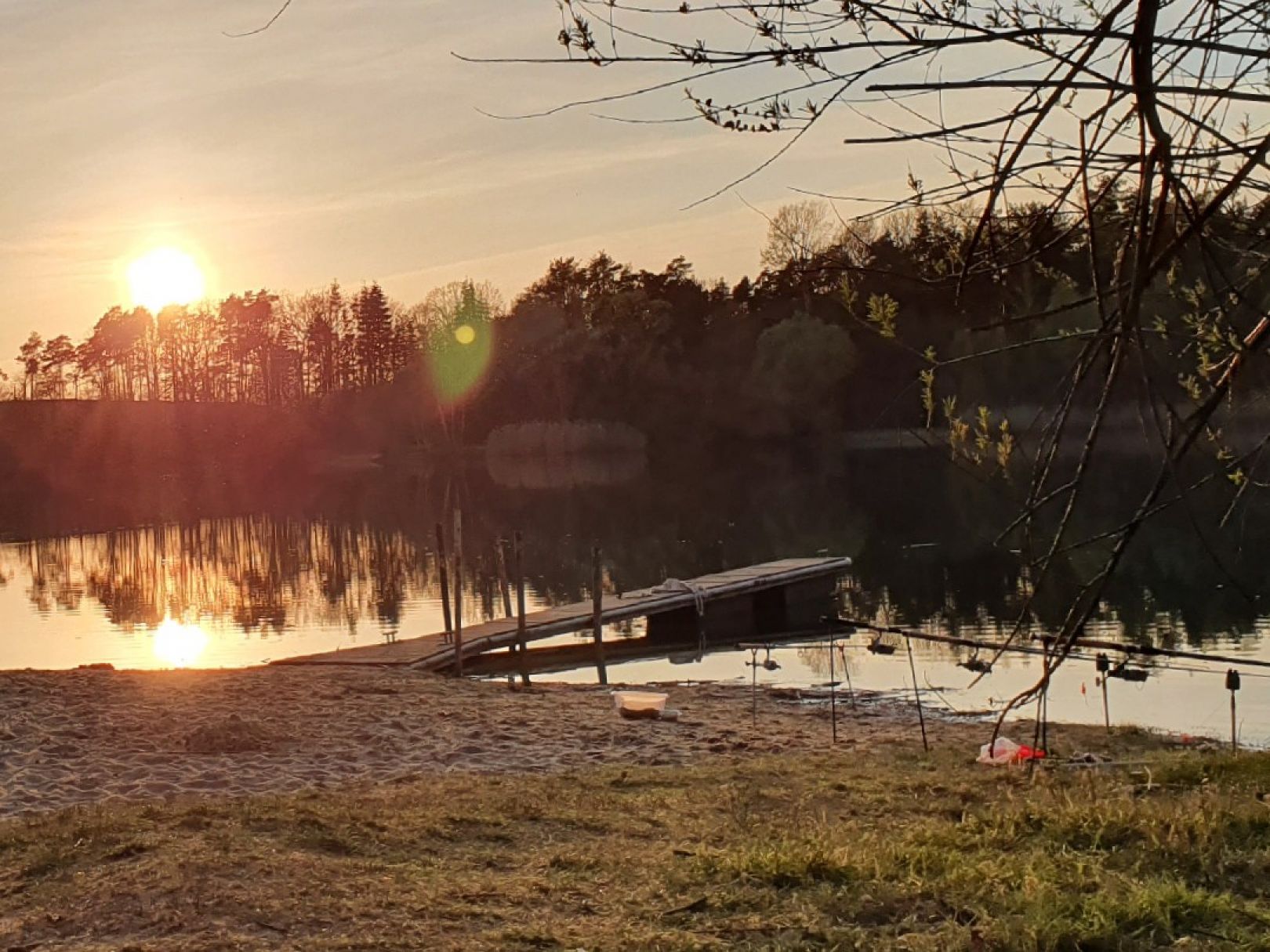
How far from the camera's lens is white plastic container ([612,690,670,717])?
14.0m

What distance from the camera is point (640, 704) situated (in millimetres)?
14094

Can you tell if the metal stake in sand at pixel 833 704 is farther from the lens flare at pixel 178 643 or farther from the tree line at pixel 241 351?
the tree line at pixel 241 351

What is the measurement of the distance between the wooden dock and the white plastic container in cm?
339

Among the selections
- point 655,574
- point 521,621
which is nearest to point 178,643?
point 521,621

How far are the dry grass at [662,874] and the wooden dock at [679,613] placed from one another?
31.8 ft

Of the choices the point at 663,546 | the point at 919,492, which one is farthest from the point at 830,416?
the point at 663,546

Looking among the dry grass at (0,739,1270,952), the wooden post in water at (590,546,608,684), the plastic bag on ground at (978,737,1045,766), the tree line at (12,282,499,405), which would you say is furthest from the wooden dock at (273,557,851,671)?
the tree line at (12,282,499,405)

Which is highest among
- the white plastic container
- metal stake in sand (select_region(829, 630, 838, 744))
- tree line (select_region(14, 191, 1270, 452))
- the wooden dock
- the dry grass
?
tree line (select_region(14, 191, 1270, 452))

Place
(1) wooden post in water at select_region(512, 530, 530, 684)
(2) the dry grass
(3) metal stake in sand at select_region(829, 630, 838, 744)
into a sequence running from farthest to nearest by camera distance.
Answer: (1) wooden post in water at select_region(512, 530, 530, 684), (3) metal stake in sand at select_region(829, 630, 838, 744), (2) the dry grass

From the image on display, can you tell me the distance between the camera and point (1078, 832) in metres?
5.66

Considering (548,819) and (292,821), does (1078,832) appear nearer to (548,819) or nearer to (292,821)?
(548,819)

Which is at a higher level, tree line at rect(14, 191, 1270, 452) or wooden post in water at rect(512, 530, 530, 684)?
tree line at rect(14, 191, 1270, 452)

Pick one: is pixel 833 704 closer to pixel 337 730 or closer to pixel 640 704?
pixel 640 704

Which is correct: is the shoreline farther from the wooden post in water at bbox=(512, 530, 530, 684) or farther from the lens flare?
the lens flare
